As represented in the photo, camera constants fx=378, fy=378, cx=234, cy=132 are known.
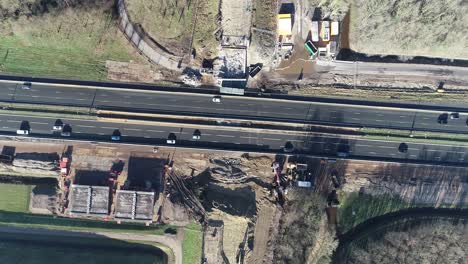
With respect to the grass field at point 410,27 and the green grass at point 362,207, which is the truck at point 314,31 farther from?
the green grass at point 362,207

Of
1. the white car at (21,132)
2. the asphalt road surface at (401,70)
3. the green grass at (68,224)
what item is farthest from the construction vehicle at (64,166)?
the asphalt road surface at (401,70)

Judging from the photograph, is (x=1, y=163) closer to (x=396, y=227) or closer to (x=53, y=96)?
(x=53, y=96)

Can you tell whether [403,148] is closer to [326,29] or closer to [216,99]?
[326,29]

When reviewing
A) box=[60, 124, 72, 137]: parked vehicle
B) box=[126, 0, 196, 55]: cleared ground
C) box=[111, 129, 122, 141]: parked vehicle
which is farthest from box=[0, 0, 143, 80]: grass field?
box=[111, 129, 122, 141]: parked vehicle

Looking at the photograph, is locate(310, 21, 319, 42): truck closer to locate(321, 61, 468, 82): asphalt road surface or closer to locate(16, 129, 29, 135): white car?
locate(321, 61, 468, 82): asphalt road surface

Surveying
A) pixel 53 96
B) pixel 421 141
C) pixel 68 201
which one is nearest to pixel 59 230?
pixel 68 201

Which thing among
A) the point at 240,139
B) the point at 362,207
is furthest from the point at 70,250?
the point at 362,207
